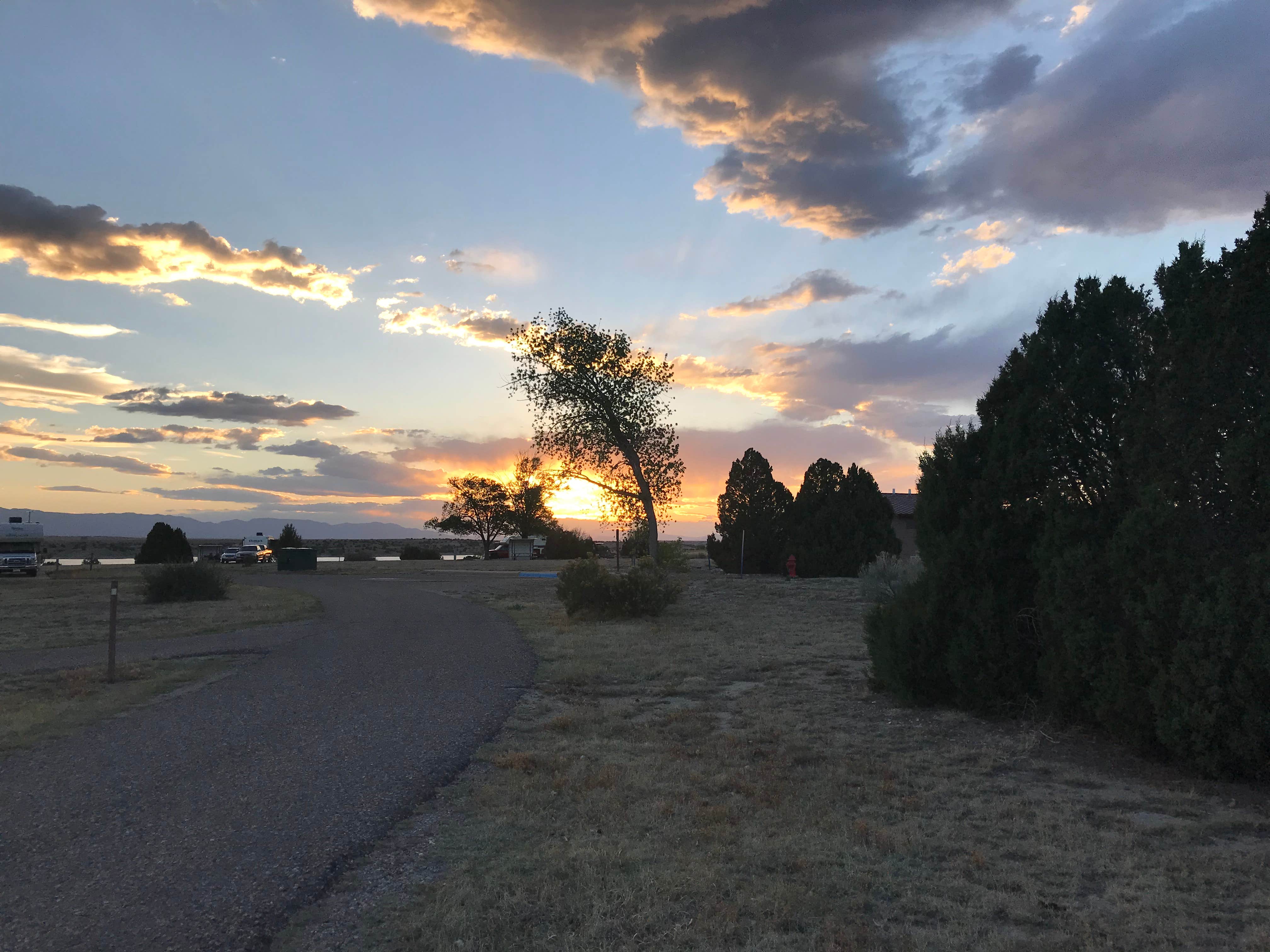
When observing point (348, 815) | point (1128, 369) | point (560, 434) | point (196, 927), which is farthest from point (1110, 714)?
point (560, 434)

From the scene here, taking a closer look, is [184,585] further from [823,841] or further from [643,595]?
[823,841]

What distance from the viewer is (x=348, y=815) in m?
5.72

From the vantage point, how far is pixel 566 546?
73.5m

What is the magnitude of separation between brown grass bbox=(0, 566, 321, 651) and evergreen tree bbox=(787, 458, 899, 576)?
18934 mm

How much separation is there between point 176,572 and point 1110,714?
1122 inches

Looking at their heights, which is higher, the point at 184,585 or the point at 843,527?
the point at 843,527

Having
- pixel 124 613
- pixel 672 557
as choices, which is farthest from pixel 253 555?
pixel 124 613

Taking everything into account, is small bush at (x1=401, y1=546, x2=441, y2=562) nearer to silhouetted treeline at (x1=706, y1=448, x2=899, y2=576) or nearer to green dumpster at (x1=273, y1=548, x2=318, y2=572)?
green dumpster at (x1=273, y1=548, x2=318, y2=572)

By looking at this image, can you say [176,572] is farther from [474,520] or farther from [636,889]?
[474,520]

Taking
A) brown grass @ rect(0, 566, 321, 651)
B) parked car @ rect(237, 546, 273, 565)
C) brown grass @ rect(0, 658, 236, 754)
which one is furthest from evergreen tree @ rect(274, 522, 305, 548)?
brown grass @ rect(0, 658, 236, 754)

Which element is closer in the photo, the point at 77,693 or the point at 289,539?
the point at 77,693

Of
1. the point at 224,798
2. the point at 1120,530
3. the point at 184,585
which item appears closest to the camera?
the point at 224,798

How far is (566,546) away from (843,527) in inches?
1710

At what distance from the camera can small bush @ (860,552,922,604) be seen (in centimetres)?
1430
